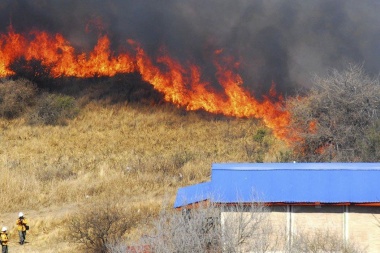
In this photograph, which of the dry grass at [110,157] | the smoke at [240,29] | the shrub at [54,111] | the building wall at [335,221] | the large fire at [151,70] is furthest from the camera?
the smoke at [240,29]

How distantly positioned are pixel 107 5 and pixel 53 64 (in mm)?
7295

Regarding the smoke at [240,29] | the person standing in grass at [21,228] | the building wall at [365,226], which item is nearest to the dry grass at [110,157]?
the person standing in grass at [21,228]

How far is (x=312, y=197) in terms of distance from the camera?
14445 millimetres

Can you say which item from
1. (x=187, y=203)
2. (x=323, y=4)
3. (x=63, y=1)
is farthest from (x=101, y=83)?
(x=187, y=203)

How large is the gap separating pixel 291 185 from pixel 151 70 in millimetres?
28778

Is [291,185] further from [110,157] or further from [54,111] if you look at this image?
[54,111]

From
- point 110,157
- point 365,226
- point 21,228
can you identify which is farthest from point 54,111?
point 365,226

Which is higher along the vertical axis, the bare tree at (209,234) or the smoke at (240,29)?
the smoke at (240,29)

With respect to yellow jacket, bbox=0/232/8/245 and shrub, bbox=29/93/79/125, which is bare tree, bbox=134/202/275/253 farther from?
shrub, bbox=29/93/79/125

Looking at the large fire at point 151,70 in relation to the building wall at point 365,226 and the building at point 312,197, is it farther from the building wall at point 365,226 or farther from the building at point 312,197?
the building wall at point 365,226

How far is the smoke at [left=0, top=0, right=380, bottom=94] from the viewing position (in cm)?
3984

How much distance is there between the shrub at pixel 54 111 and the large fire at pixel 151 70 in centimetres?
669

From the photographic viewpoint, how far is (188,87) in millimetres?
40156

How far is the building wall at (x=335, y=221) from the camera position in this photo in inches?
559
